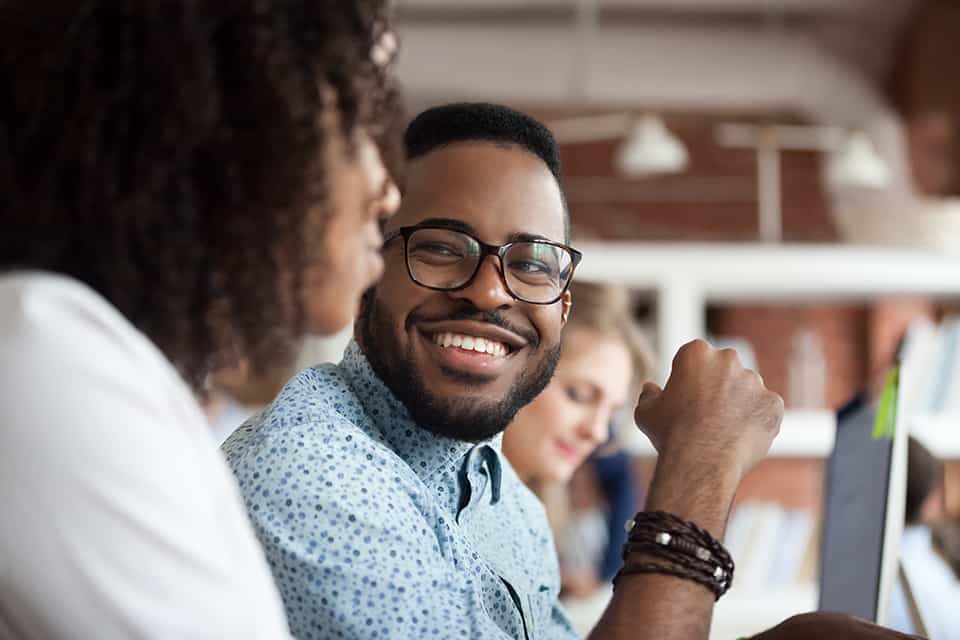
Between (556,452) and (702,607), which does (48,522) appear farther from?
(556,452)

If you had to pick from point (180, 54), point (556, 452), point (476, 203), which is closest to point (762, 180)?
point (556, 452)

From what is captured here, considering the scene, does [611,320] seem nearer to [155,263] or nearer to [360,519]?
[360,519]

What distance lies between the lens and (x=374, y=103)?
78 cm

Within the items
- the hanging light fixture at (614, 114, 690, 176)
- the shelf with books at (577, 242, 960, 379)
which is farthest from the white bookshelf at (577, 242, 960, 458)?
the hanging light fixture at (614, 114, 690, 176)

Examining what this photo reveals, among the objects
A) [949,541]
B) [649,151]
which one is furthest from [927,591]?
[649,151]

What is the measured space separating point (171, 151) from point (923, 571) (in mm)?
1998

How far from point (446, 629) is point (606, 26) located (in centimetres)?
552

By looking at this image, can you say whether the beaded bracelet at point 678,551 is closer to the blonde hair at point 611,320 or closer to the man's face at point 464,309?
the man's face at point 464,309

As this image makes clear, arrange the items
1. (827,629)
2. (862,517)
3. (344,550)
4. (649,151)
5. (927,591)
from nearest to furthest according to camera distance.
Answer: (344,550), (827,629), (862,517), (927,591), (649,151)

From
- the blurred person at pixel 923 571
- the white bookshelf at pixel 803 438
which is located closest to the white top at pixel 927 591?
the blurred person at pixel 923 571

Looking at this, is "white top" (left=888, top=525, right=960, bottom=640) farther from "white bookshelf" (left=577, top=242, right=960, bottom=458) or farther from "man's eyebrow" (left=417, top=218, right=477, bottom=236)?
"white bookshelf" (left=577, top=242, right=960, bottom=458)

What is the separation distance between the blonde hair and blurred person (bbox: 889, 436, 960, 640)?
644 mm

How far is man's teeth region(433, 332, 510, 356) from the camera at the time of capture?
1.11 meters

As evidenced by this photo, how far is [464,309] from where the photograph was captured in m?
1.11
